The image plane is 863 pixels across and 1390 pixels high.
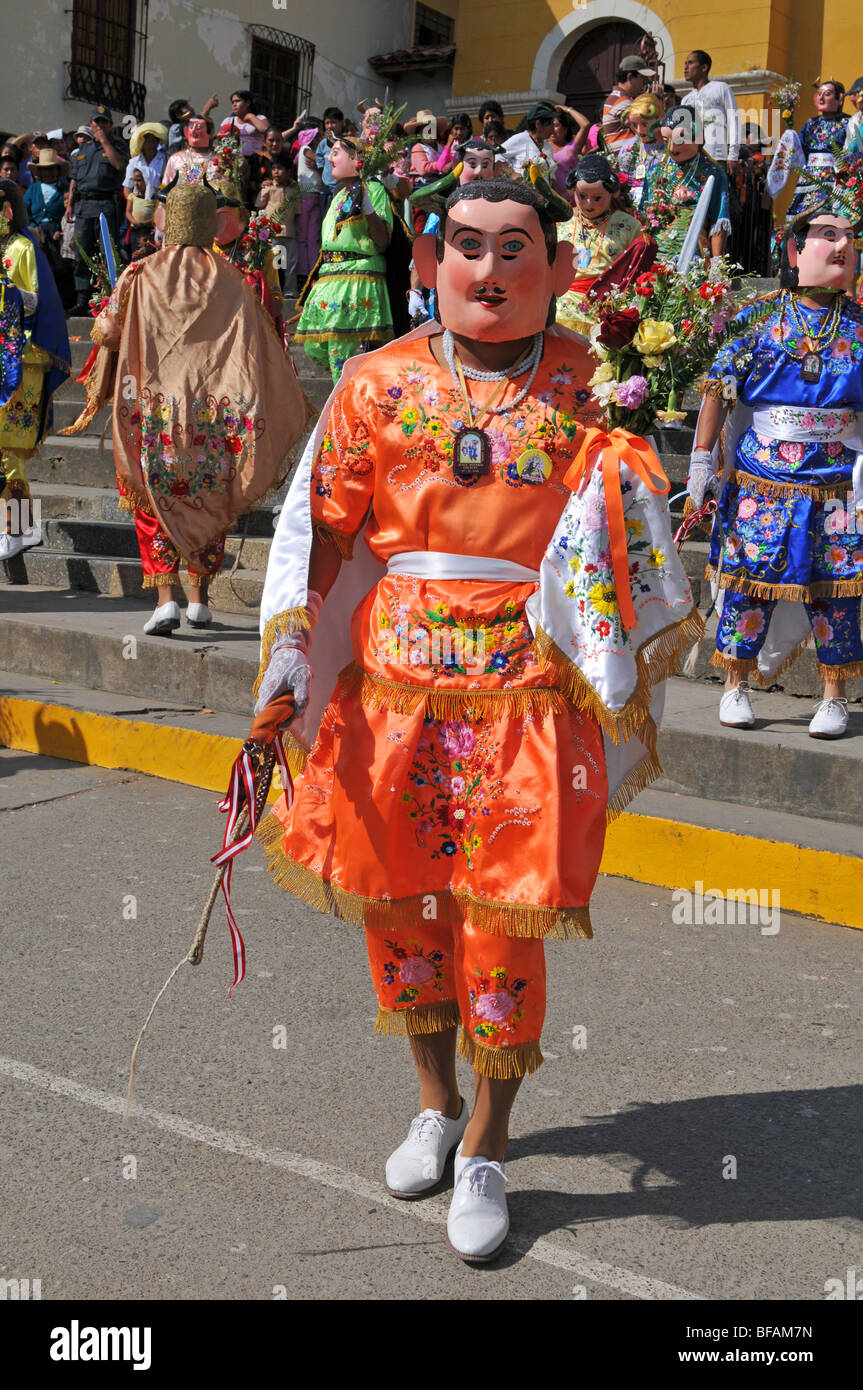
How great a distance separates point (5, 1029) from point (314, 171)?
35.8ft

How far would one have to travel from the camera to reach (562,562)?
2.73m

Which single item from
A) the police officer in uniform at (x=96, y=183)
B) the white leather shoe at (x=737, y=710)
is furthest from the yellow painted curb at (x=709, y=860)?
the police officer in uniform at (x=96, y=183)

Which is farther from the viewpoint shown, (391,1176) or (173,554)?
(173,554)

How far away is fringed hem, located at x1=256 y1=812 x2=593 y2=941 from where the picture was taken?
2.68 metres

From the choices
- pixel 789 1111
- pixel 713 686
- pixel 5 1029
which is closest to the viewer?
pixel 789 1111

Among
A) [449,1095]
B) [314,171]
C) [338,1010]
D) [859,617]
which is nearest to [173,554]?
[859,617]

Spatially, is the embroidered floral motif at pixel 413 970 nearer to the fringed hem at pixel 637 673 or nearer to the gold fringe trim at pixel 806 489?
the fringed hem at pixel 637 673

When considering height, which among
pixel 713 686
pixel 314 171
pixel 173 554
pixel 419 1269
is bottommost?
pixel 419 1269

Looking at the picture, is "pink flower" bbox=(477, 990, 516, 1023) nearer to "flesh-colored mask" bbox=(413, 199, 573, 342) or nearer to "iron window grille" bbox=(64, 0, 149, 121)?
"flesh-colored mask" bbox=(413, 199, 573, 342)

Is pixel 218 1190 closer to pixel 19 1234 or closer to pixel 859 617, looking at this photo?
pixel 19 1234

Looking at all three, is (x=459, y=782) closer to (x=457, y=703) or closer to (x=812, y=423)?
(x=457, y=703)

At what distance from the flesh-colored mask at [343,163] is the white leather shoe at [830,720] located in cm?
493

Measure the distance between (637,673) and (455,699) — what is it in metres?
0.34

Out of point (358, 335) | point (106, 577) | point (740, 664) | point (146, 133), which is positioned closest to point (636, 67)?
point (358, 335)
